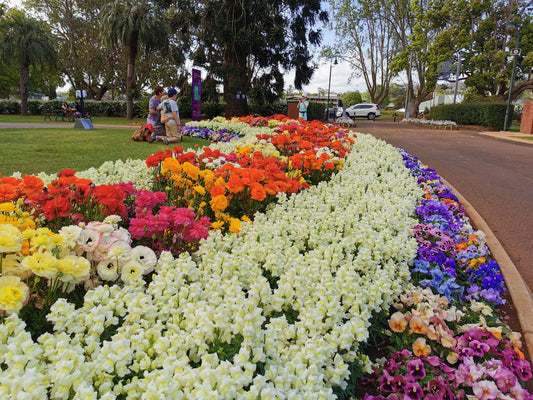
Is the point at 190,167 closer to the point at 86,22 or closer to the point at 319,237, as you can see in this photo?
the point at 319,237

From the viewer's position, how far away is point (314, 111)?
27344 mm

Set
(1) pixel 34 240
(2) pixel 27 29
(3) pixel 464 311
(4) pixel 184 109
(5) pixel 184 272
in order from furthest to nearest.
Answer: (2) pixel 27 29, (4) pixel 184 109, (3) pixel 464 311, (5) pixel 184 272, (1) pixel 34 240

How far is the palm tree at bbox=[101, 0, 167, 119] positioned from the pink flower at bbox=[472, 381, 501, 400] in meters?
26.8

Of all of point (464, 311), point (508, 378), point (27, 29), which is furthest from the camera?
point (27, 29)

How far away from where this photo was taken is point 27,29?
30125 millimetres

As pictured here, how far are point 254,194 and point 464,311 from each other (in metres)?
1.75

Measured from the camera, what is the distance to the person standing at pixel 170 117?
35.0ft

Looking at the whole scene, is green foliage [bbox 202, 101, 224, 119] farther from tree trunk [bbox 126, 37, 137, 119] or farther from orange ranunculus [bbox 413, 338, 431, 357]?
orange ranunculus [bbox 413, 338, 431, 357]

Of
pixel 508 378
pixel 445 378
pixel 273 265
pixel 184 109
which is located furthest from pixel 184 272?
pixel 184 109

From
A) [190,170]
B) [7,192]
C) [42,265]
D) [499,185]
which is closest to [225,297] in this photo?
[42,265]

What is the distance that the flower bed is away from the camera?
143cm

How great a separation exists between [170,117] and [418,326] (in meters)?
9.56

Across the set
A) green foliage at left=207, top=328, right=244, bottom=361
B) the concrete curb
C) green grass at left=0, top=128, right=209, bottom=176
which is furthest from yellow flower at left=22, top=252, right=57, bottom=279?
green grass at left=0, top=128, right=209, bottom=176

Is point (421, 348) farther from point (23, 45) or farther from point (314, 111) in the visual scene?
point (23, 45)
